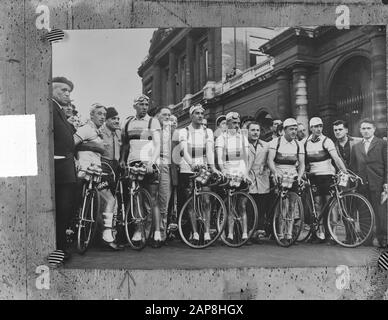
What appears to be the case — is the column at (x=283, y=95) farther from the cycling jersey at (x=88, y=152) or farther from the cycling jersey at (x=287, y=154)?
the cycling jersey at (x=88, y=152)

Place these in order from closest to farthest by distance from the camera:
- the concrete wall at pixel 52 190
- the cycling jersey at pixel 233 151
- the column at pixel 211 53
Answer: the concrete wall at pixel 52 190 < the column at pixel 211 53 < the cycling jersey at pixel 233 151

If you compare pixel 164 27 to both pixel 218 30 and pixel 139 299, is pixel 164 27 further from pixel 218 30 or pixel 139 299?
pixel 139 299

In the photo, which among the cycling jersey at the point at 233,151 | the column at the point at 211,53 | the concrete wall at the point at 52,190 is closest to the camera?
the concrete wall at the point at 52,190

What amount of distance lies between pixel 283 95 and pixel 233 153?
0.86m

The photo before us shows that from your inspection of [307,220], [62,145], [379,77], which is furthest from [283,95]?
[62,145]

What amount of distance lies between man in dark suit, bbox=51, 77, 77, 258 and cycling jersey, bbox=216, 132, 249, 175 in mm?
1680

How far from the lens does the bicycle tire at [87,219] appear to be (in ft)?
15.0

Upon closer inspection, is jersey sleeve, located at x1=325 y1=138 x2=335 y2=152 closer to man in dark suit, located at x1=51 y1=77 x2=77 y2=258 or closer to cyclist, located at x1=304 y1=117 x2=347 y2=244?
cyclist, located at x1=304 y1=117 x2=347 y2=244

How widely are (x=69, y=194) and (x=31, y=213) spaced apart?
0.44 m

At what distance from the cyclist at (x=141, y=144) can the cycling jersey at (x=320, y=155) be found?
1.72 metres

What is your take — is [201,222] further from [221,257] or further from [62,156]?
[62,156]

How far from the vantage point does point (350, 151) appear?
4633 mm

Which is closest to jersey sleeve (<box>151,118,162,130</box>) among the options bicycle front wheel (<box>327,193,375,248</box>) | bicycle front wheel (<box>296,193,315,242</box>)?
bicycle front wheel (<box>296,193,315,242</box>)

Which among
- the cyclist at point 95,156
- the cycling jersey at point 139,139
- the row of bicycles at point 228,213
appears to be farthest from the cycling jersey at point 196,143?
the cyclist at point 95,156
